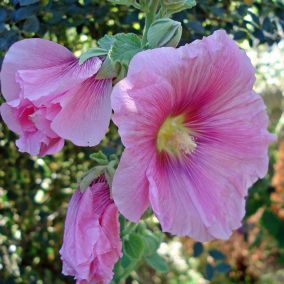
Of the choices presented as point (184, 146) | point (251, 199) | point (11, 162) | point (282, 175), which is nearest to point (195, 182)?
point (184, 146)

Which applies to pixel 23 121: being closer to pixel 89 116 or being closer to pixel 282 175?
pixel 89 116

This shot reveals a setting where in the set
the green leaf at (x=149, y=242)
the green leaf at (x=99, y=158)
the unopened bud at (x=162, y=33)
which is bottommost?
the green leaf at (x=149, y=242)

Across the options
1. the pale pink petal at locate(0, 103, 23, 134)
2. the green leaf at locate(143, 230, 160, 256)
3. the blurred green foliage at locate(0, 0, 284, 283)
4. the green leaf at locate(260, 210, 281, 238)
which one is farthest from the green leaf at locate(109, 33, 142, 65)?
the green leaf at locate(260, 210, 281, 238)

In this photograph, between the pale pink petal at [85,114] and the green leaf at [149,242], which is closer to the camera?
the pale pink petal at [85,114]

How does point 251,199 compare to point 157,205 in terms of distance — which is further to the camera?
point 251,199

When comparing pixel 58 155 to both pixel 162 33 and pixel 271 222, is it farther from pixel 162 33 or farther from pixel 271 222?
pixel 271 222

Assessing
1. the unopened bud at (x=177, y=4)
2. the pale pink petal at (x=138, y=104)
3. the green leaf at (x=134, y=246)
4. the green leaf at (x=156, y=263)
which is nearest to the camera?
the pale pink petal at (x=138, y=104)

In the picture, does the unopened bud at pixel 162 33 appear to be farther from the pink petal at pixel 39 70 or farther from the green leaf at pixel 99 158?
the green leaf at pixel 99 158

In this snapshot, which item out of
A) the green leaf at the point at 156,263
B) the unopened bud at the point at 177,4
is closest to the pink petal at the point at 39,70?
the unopened bud at the point at 177,4
